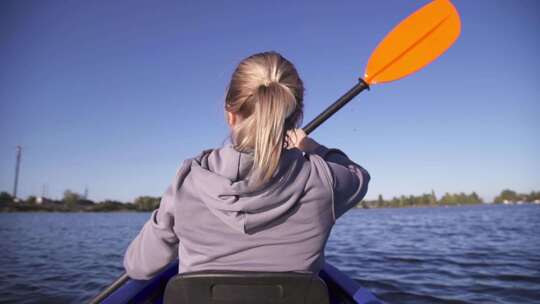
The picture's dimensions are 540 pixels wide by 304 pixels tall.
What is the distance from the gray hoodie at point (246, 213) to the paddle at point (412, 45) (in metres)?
1.61

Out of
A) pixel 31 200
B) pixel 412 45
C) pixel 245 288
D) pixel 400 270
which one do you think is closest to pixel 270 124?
pixel 245 288

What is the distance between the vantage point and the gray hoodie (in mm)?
1152

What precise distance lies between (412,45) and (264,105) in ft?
7.21

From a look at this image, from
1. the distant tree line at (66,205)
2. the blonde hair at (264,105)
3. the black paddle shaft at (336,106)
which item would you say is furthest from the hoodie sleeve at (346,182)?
the distant tree line at (66,205)

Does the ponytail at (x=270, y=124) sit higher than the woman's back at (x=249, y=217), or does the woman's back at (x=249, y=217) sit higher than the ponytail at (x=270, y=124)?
the ponytail at (x=270, y=124)

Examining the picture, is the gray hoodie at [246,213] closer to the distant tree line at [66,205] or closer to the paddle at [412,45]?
the paddle at [412,45]

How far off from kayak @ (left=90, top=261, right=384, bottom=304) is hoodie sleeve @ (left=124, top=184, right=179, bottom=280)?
803mm

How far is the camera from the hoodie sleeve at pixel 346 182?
1271mm

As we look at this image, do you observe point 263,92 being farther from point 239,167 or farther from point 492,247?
point 492,247

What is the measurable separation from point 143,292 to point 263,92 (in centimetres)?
178

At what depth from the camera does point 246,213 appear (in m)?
1.16

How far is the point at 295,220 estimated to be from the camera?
1204 mm

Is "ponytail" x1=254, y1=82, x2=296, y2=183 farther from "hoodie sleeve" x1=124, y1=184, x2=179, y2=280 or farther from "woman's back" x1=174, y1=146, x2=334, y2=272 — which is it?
"hoodie sleeve" x1=124, y1=184, x2=179, y2=280

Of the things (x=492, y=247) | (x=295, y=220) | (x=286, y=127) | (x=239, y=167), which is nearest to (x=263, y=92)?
(x=286, y=127)
